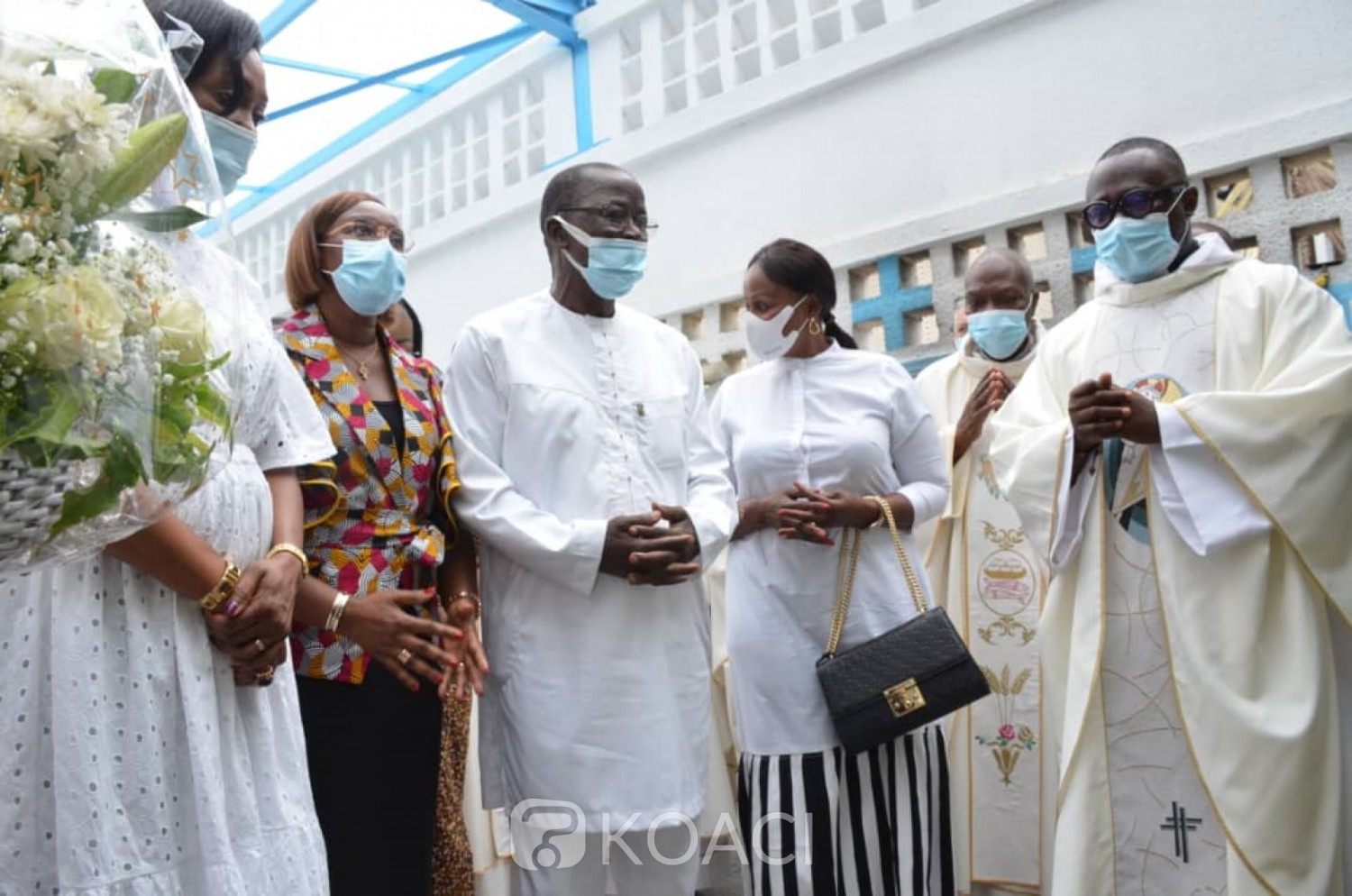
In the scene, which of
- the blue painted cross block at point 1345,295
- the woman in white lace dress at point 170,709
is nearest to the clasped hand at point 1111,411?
the blue painted cross block at point 1345,295

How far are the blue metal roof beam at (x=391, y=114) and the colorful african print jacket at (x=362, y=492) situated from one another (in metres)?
4.40

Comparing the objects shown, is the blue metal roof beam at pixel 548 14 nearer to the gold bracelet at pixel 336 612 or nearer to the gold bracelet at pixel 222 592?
the gold bracelet at pixel 336 612

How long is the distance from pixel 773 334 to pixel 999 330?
0.98 meters

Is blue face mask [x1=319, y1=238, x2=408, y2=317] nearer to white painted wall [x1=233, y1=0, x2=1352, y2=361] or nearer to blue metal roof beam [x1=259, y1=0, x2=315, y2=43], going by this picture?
white painted wall [x1=233, y1=0, x2=1352, y2=361]

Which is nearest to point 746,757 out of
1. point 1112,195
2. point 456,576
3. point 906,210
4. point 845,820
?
point 845,820

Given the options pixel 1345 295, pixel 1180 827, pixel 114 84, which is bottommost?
pixel 1180 827

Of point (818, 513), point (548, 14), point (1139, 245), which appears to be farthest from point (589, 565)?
point (548, 14)

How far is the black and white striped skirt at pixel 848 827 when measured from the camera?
10.2 ft

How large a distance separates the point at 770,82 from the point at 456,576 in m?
3.37

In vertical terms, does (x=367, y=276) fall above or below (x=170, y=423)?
above

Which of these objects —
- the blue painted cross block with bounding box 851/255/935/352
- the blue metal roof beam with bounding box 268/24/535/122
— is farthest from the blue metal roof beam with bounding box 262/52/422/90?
the blue painted cross block with bounding box 851/255/935/352

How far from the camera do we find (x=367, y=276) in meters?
2.72

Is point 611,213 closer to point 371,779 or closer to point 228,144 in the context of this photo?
point 228,144

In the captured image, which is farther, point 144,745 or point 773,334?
point 773,334
